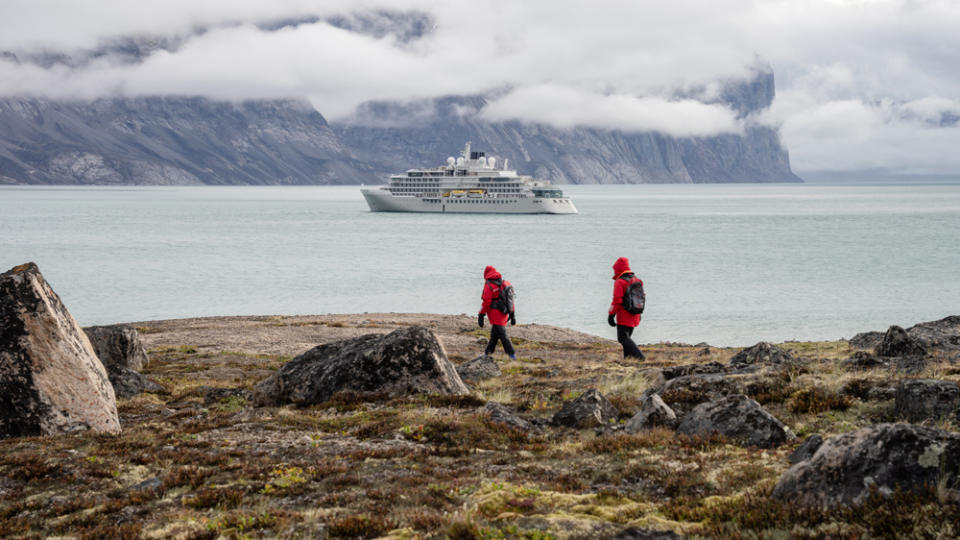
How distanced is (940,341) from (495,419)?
43.2 ft

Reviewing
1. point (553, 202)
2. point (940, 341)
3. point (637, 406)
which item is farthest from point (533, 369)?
point (553, 202)

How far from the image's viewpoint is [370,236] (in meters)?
100

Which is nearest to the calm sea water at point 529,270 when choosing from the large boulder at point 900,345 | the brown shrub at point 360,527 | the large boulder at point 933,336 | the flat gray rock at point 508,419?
the large boulder at point 933,336

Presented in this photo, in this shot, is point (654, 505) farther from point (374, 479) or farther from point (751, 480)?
point (374, 479)

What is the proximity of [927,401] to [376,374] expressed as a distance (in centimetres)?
857

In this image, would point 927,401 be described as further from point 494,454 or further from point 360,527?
point 360,527

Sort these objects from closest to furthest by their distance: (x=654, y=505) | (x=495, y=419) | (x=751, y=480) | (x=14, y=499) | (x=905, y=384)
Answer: (x=654, y=505) < (x=751, y=480) < (x=14, y=499) < (x=905, y=384) < (x=495, y=419)

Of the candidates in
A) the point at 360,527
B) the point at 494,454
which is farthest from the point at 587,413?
the point at 360,527

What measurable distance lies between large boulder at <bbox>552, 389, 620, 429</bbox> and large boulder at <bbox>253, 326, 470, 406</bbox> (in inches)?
124

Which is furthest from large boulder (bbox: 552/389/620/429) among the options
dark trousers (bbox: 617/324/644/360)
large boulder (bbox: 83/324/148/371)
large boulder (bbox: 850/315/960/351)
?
large boulder (bbox: 83/324/148/371)

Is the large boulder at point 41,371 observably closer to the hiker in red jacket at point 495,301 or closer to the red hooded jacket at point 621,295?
the hiker in red jacket at point 495,301

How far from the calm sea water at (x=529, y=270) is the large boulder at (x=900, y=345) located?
2005 centimetres

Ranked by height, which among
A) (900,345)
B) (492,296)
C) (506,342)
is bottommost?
(506,342)

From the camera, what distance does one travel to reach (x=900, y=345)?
15.6 m
